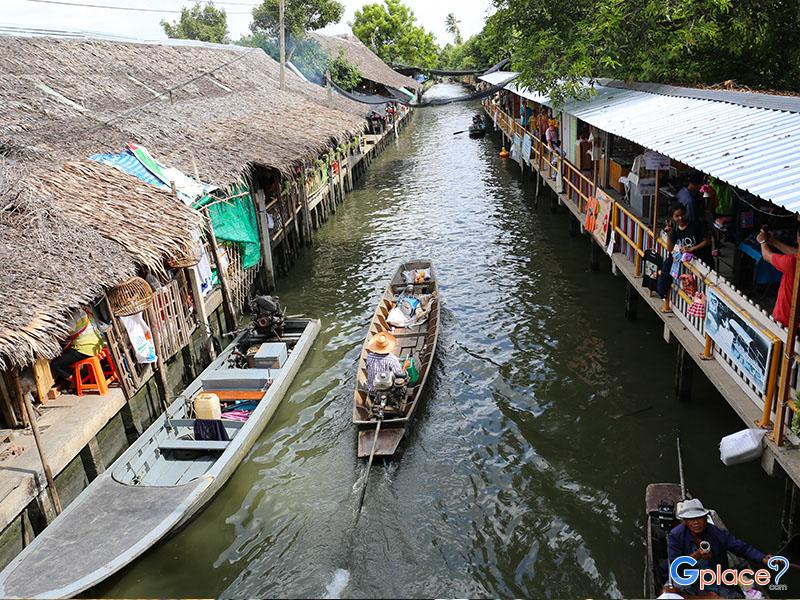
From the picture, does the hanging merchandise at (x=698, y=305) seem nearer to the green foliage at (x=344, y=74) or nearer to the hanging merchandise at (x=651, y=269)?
the hanging merchandise at (x=651, y=269)

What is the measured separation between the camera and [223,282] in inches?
533

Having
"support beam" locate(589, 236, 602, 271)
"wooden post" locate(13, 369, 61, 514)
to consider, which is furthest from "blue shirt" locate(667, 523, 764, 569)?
"support beam" locate(589, 236, 602, 271)

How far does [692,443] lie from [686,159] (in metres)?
4.08

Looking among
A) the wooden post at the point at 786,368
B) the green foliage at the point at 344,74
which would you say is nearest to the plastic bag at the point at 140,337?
the wooden post at the point at 786,368

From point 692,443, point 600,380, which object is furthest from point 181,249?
point 692,443

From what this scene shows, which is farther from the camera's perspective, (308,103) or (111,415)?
(308,103)

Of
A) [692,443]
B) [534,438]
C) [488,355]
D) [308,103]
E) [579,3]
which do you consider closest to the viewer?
[692,443]

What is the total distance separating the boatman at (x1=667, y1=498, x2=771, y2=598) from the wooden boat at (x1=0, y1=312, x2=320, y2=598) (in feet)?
18.5

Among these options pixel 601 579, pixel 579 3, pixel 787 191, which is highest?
pixel 579 3

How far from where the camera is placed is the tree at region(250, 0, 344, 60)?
4116 cm

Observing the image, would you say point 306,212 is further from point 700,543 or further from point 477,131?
point 477,131

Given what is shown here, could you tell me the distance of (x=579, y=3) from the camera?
2055cm

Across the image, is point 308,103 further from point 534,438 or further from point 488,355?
point 534,438

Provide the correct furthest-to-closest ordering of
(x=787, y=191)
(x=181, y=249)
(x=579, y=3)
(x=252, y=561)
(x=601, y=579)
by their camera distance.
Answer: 1. (x=579, y=3)
2. (x=181, y=249)
3. (x=252, y=561)
4. (x=601, y=579)
5. (x=787, y=191)
